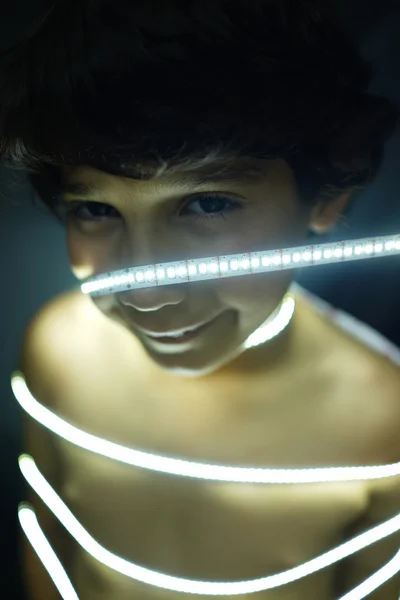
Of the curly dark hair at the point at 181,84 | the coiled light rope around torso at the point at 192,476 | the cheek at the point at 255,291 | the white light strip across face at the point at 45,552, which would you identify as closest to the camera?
the curly dark hair at the point at 181,84

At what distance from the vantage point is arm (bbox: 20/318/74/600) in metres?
0.76

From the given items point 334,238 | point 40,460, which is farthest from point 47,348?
point 334,238

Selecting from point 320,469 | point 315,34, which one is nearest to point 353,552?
point 320,469

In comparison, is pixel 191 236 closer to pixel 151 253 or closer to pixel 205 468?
pixel 151 253

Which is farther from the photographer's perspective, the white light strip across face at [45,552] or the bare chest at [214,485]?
the white light strip across face at [45,552]

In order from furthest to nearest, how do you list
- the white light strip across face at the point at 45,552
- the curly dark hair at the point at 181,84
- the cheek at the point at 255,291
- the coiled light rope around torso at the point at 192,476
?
the white light strip across face at the point at 45,552 → the coiled light rope around torso at the point at 192,476 → the cheek at the point at 255,291 → the curly dark hair at the point at 181,84

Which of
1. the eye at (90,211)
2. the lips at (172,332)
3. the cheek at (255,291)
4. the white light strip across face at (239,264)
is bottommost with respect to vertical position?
the lips at (172,332)

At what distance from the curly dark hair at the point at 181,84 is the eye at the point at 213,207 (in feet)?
0.12

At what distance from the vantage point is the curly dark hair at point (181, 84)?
0.47 metres

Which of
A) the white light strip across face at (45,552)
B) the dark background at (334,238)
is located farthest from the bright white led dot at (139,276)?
the white light strip across face at (45,552)

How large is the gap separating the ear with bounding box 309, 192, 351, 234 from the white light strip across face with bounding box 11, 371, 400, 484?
0.27m

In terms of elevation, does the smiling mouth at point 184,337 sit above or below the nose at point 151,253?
below

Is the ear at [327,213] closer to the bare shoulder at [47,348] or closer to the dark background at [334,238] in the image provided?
the dark background at [334,238]

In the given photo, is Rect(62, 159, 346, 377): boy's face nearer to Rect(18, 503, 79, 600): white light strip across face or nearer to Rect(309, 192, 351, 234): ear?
Rect(309, 192, 351, 234): ear
